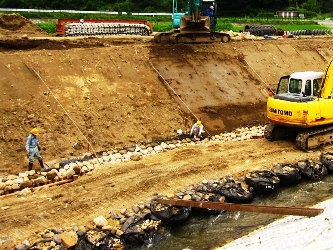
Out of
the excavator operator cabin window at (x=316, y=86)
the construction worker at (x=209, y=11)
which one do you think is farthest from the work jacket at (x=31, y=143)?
the construction worker at (x=209, y=11)

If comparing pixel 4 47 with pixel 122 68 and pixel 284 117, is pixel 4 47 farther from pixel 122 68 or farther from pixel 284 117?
pixel 284 117

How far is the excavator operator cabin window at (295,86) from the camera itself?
1503 centimetres

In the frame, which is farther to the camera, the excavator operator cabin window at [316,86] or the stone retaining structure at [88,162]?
the excavator operator cabin window at [316,86]

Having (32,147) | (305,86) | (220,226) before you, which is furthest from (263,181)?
(32,147)

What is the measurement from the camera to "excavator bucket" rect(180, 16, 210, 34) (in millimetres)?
23031

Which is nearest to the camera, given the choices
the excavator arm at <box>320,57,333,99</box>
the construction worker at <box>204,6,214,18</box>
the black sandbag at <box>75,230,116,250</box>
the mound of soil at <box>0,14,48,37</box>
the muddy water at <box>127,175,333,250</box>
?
the black sandbag at <box>75,230,116,250</box>

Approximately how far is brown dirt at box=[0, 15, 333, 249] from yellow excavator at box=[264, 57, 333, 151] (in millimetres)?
557

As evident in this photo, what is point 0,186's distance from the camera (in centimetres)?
1216

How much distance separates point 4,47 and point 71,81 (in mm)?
3970

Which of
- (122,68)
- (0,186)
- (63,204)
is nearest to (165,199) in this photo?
(63,204)

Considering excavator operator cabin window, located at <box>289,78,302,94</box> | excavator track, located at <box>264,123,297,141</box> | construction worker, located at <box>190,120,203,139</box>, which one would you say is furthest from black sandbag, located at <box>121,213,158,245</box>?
excavator operator cabin window, located at <box>289,78,302,94</box>

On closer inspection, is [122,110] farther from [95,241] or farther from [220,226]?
[95,241]

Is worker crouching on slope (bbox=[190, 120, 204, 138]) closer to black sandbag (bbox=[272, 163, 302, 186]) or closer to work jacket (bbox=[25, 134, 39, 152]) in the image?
black sandbag (bbox=[272, 163, 302, 186])

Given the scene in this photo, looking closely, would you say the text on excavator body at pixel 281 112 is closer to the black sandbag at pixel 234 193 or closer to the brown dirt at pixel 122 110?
the brown dirt at pixel 122 110
